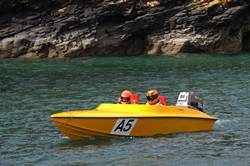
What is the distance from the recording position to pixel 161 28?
48812 millimetres

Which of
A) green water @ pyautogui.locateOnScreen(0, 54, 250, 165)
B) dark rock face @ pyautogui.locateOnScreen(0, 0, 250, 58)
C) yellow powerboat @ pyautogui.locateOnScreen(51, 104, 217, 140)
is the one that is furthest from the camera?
dark rock face @ pyautogui.locateOnScreen(0, 0, 250, 58)

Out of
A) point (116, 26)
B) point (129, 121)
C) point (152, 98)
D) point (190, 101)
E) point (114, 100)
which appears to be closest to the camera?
point (129, 121)

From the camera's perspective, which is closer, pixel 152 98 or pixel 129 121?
pixel 129 121

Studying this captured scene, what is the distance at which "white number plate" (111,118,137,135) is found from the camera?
18.9 m

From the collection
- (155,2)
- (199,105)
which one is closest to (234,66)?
(155,2)

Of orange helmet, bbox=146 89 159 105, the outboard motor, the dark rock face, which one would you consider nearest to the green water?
the outboard motor

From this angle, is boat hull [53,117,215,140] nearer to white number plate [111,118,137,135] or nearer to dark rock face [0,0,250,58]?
white number plate [111,118,137,135]

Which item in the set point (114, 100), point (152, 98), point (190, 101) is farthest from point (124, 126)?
point (114, 100)

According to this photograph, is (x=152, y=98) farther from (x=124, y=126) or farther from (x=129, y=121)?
(x=124, y=126)

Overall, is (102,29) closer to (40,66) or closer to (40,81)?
(40,66)

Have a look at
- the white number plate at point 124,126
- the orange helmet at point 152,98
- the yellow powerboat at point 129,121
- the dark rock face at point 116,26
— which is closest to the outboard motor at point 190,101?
the yellow powerboat at point 129,121

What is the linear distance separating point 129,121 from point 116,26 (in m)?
30.4

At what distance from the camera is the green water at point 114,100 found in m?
17.3

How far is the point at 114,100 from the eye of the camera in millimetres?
27828
